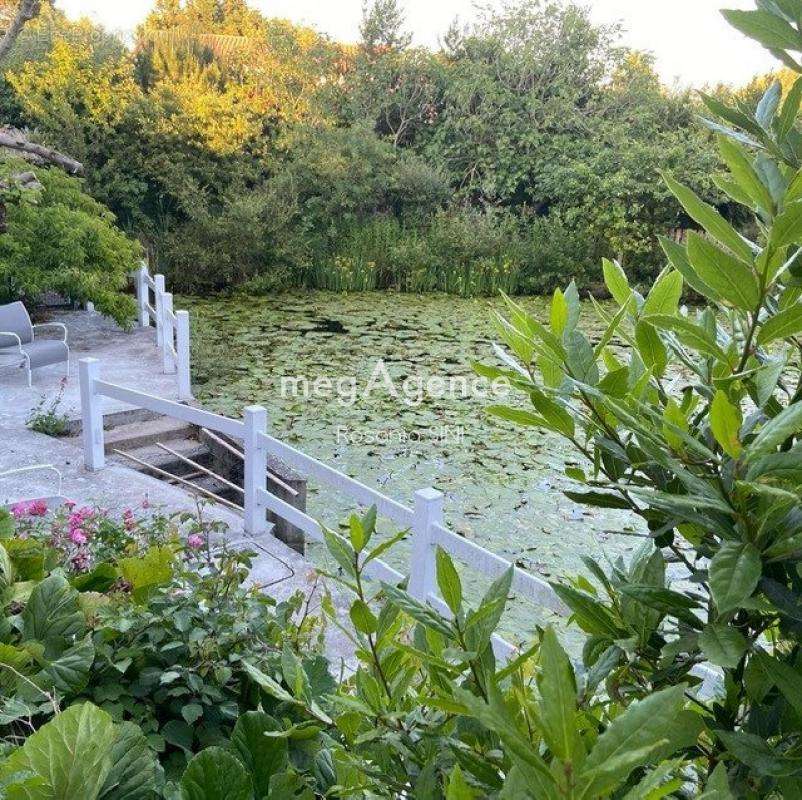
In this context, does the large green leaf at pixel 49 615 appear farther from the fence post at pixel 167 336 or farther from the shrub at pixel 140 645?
the fence post at pixel 167 336

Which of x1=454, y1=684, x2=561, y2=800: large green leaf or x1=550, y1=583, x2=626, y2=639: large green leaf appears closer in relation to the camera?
x1=454, y1=684, x2=561, y2=800: large green leaf

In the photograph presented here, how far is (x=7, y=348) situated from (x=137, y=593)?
5.94m

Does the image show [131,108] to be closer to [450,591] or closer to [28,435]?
[28,435]

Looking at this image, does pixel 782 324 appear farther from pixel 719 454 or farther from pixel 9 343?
pixel 9 343

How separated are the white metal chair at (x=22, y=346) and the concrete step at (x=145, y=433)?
1.39 m

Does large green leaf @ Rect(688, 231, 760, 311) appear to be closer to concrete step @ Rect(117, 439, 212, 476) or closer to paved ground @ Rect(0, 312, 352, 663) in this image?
paved ground @ Rect(0, 312, 352, 663)

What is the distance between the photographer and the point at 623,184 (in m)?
15.3

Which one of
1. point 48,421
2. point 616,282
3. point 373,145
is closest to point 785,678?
point 616,282

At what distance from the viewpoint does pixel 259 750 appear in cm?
101

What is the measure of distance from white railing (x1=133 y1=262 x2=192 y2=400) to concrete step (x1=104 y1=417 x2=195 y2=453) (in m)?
0.62

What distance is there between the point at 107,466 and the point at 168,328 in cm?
269

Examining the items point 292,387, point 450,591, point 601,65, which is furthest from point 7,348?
point 601,65

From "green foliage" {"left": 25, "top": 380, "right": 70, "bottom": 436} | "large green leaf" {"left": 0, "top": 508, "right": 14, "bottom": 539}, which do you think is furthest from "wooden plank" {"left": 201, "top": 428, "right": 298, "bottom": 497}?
"large green leaf" {"left": 0, "top": 508, "right": 14, "bottom": 539}

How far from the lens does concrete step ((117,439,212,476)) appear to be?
5.90m
